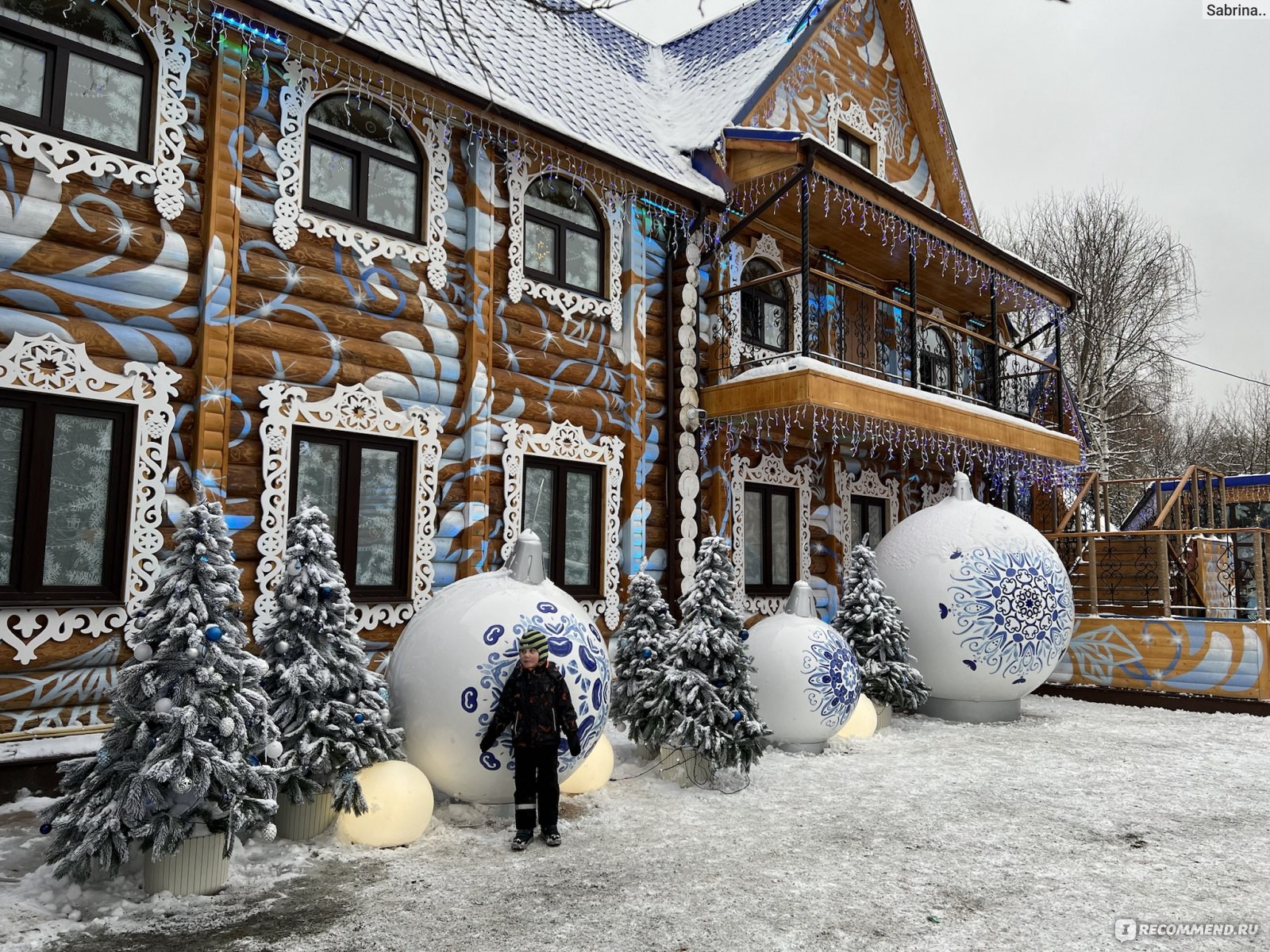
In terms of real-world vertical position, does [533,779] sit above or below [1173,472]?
below

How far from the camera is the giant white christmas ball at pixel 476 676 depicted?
557cm

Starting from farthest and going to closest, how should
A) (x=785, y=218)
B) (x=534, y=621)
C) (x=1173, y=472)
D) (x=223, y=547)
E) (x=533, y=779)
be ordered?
(x=1173, y=472), (x=785, y=218), (x=534, y=621), (x=533, y=779), (x=223, y=547)

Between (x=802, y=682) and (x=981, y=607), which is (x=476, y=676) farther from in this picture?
(x=981, y=607)

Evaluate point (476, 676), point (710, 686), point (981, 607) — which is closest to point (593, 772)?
point (710, 686)

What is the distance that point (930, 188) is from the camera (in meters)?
15.8

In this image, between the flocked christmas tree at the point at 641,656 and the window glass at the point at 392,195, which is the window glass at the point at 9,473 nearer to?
the window glass at the point at 392,195

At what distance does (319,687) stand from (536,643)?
4.32 ft

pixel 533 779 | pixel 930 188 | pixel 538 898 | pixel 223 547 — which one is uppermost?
pixel 930 188

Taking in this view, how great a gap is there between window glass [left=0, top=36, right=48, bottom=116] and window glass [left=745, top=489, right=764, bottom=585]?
341 inches

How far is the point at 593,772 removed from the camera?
21.5ft

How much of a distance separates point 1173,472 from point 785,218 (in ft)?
104

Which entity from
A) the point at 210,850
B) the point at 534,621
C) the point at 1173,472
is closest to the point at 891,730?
the point at 534,621

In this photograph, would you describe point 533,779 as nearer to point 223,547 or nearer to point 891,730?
point 223,547

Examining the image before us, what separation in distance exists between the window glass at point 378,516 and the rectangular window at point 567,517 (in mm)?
1495
